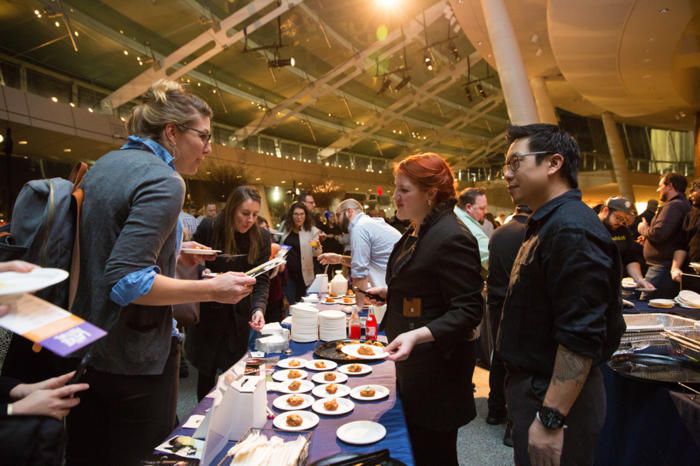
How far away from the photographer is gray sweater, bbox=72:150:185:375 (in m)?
1.07

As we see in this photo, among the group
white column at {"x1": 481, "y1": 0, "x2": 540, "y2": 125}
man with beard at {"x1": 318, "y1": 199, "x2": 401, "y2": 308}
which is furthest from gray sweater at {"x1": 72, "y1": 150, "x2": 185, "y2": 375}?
white column at {"x1": 481, "y1": 0, "x2": 540, "y2": 125}

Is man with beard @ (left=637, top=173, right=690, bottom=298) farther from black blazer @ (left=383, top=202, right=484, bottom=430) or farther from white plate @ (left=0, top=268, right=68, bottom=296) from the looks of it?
white plate @ (left=0, top=268, right=68, bottom=296)

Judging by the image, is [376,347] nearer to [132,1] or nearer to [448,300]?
[448,300]

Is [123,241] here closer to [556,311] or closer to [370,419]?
[370,419]

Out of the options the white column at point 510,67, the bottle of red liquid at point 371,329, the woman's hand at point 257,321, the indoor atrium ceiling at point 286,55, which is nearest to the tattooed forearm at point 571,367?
the bottle of red liquid at point 371,329

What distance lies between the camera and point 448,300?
161cm

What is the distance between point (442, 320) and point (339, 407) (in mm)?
502

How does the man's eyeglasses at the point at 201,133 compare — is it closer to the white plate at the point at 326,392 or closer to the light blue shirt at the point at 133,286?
the light blue shirt at the point at 133,286

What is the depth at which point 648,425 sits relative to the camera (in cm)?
192

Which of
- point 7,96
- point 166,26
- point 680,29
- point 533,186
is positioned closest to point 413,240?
point 533,186

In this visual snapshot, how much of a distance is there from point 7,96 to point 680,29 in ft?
41.1

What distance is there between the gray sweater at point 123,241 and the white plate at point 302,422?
17.0 inches

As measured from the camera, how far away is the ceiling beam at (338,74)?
14.2 meters

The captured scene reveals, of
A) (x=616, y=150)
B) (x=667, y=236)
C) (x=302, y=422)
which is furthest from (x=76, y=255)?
(x=616, y=150)
